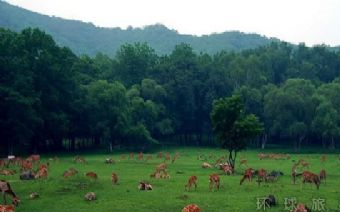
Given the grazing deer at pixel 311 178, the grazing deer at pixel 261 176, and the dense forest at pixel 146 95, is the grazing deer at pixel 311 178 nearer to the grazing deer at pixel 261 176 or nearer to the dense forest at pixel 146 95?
the grazing deer at pixel 261 176

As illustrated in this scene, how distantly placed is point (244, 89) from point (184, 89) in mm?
10770

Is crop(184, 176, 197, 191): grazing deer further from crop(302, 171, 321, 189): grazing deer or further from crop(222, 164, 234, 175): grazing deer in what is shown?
crop(222, 164, 234, 175): grazing deer

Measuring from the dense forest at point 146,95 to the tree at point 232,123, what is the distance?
25.1m

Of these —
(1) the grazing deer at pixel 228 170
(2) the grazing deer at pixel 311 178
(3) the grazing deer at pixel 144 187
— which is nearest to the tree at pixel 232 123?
(1) the grazing deer at pixel 228 170

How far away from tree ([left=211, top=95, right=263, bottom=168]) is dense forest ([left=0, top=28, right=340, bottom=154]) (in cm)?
2506

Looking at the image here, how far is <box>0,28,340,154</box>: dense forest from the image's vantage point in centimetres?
6378

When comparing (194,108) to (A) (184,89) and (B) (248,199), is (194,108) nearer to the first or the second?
(A) (184,89)

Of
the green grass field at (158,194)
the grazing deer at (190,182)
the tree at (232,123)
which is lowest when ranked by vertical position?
the green grass field at (158,194)

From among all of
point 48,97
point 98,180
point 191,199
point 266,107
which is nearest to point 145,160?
point 48,97

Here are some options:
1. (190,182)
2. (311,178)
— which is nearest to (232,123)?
(311,178)

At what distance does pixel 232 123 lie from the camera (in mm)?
45500

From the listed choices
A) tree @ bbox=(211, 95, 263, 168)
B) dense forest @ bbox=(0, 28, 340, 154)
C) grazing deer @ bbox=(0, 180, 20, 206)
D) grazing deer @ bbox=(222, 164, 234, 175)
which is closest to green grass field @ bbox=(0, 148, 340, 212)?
grazing deer @ bbox=(0, 180, 20, 206)

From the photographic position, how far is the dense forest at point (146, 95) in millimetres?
63781

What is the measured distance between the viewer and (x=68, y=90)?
230 ft
